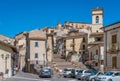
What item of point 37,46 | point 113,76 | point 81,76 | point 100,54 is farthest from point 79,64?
point 113,76

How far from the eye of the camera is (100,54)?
67.2 metres

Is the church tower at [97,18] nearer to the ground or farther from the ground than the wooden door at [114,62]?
farther from the ground

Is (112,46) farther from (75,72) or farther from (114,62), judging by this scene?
(75,72)

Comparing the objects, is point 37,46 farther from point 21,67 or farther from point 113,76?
point 113,76

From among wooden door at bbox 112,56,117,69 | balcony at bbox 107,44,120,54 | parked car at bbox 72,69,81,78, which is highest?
balcony at bbox 107,44,120,54

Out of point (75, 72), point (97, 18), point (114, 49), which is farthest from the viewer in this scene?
point (97, 18)

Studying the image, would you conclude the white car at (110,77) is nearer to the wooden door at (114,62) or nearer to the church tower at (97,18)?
the wooden door at (114,62)

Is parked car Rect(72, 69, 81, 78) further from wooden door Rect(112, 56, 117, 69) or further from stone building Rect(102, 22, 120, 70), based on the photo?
wooden door Rect(112, 56, 117, 69)

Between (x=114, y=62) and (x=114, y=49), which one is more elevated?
(x=114, y=49)

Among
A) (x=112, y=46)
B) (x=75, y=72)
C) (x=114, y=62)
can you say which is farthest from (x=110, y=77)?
(x=75, y=72)

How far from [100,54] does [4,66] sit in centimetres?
2633

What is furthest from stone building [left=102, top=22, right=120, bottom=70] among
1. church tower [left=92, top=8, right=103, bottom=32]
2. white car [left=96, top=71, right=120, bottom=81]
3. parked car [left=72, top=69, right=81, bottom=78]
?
church tower [left=92, top=8, right=103, bottom=32]

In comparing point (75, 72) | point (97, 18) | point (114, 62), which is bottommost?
point (75, 72)

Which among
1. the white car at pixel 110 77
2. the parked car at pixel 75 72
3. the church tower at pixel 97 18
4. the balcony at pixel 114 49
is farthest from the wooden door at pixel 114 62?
the church tower at pixel 97 18
